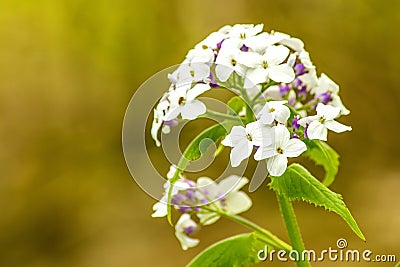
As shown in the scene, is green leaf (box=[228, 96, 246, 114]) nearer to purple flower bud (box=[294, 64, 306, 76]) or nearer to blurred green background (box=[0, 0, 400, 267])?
purple flower bud (box=[294, 64, 306, 76])

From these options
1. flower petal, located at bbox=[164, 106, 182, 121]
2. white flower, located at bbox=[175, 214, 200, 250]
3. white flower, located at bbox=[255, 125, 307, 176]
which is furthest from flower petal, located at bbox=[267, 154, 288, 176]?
white flower, located at bbox=[175, 214, 200, 250]

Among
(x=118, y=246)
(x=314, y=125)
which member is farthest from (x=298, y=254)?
(x=118, y=246)

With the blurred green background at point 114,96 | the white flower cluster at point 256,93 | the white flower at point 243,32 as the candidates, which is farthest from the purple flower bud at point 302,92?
the blurred green background at point 114,96

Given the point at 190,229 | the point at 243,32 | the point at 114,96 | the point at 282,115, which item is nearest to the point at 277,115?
the point at 282,115

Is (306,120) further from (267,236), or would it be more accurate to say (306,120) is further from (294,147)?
(267,236)

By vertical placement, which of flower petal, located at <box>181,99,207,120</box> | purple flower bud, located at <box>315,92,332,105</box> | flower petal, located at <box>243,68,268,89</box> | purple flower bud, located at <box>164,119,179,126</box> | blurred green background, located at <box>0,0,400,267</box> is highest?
blurred green background, located at <box>0,0,400,267</box>
